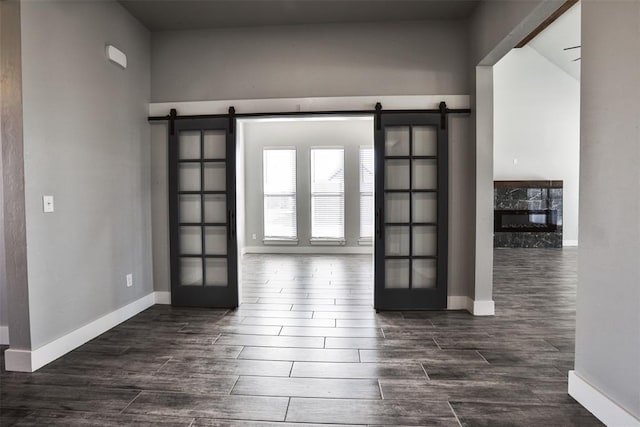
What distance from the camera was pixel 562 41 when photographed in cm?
786

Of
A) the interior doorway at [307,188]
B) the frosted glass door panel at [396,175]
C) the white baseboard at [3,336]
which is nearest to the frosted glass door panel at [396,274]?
the frosted glass door panel at [396,175]

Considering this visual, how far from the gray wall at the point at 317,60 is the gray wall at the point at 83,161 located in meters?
0.60

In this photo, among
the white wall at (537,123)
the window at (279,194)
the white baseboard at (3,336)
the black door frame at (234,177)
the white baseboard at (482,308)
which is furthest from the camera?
the white wall at (537,123)

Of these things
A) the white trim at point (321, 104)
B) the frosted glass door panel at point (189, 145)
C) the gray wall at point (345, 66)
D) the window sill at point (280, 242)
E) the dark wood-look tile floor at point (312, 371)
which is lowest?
the dark wood-look tile floor at point (312, 371)

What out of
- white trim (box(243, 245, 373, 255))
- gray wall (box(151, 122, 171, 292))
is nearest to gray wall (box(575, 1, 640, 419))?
gray wall (box(151, 122, 171, 292))

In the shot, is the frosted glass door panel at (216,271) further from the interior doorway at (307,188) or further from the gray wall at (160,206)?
the interior doorway at (307,188)

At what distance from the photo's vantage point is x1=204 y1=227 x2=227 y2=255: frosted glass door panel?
3.93 meters

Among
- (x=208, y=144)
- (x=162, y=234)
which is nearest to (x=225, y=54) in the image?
(x=208, y=144)

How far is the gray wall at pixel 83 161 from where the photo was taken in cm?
249

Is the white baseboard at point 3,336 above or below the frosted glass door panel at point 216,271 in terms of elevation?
below

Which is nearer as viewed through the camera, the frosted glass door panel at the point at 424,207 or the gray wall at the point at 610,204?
the gray wall at the point at 610,204

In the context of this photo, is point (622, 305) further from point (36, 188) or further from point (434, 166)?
point (36, 188)

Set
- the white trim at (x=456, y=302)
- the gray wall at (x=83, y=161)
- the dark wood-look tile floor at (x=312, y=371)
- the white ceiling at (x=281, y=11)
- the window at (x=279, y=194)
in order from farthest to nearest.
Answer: the window at (x=279, y=194)
the white trim at (x=456, y=302)
the white ceiling at (x=281, y=11)
the gray wall at (x=83, y=161)
the dark wood-look tile floor at (x=312, y=371)

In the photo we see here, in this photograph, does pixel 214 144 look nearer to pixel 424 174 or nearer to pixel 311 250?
pixel 424 174
